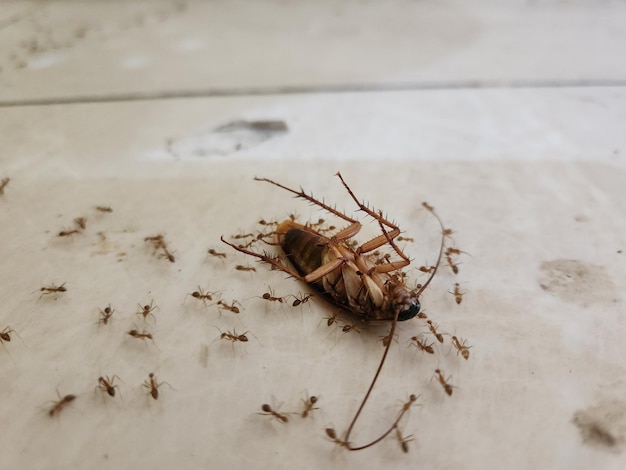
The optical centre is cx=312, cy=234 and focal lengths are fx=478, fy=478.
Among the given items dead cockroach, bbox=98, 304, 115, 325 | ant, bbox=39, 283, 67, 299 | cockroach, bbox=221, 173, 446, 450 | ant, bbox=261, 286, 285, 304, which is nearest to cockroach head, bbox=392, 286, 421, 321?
cockroach, bbox=221, 173, 446, 450

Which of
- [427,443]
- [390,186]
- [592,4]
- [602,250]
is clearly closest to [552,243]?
[602,250]

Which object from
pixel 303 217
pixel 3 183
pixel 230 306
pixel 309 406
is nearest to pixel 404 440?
pixel 309 406

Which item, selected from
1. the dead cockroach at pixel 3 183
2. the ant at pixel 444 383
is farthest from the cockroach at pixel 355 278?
the dead cockroach at pixel 3 183

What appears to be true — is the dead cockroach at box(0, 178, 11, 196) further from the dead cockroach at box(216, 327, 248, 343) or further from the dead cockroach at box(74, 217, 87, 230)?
the dead cockroach at box(216, 327, 248, 343)

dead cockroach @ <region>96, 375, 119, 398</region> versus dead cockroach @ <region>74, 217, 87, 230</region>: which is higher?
dead cockroach @ <region>74, 217, 87, 230</region>

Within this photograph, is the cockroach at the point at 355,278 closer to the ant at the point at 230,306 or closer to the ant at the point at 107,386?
the ant at the point at 230,306

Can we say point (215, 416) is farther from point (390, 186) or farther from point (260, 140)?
point (260, 140)
